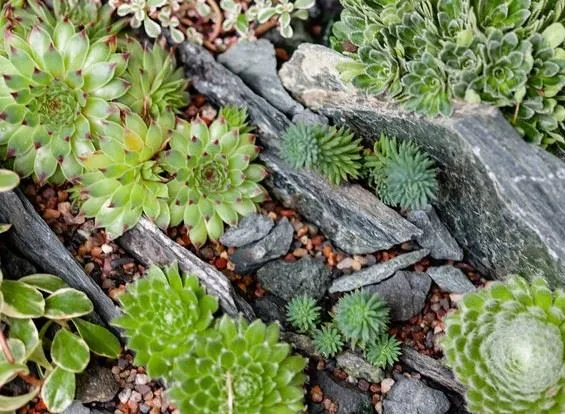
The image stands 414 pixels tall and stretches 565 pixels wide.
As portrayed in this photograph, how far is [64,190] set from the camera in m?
4.12

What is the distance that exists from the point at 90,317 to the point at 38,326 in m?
0.22

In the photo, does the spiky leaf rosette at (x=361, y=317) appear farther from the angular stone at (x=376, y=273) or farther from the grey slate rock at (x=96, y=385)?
the grey slate rock at (x=96, y=385)

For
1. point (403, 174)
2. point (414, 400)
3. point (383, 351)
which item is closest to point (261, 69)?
point (403, 174)

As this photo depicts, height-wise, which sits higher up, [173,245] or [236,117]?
[236,117]

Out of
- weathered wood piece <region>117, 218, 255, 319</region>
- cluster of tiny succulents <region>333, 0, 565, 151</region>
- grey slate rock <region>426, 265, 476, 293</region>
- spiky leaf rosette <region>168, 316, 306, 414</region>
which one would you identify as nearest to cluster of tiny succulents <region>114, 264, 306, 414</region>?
spiky leaf rosette <region>168, 316, 306, 414</region>

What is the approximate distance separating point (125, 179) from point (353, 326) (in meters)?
1.18

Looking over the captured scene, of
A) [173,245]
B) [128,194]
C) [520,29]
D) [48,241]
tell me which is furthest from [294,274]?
[520,29]

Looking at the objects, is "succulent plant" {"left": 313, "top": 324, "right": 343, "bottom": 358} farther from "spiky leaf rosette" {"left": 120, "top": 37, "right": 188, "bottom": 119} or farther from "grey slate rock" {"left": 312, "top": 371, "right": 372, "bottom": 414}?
"spiky leaf rosette" {"left": 120, "top": 37, "right": 188, "bottom": 119}

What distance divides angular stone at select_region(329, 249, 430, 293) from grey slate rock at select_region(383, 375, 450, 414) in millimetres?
459

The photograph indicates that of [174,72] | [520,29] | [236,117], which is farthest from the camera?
[174,72]

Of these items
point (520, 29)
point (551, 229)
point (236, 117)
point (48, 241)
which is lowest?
point (48, 241)

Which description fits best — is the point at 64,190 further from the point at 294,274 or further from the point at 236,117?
the point at 294,274

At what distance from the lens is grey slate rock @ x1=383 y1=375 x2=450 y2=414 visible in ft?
12.2

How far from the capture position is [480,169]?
3.58 meters
